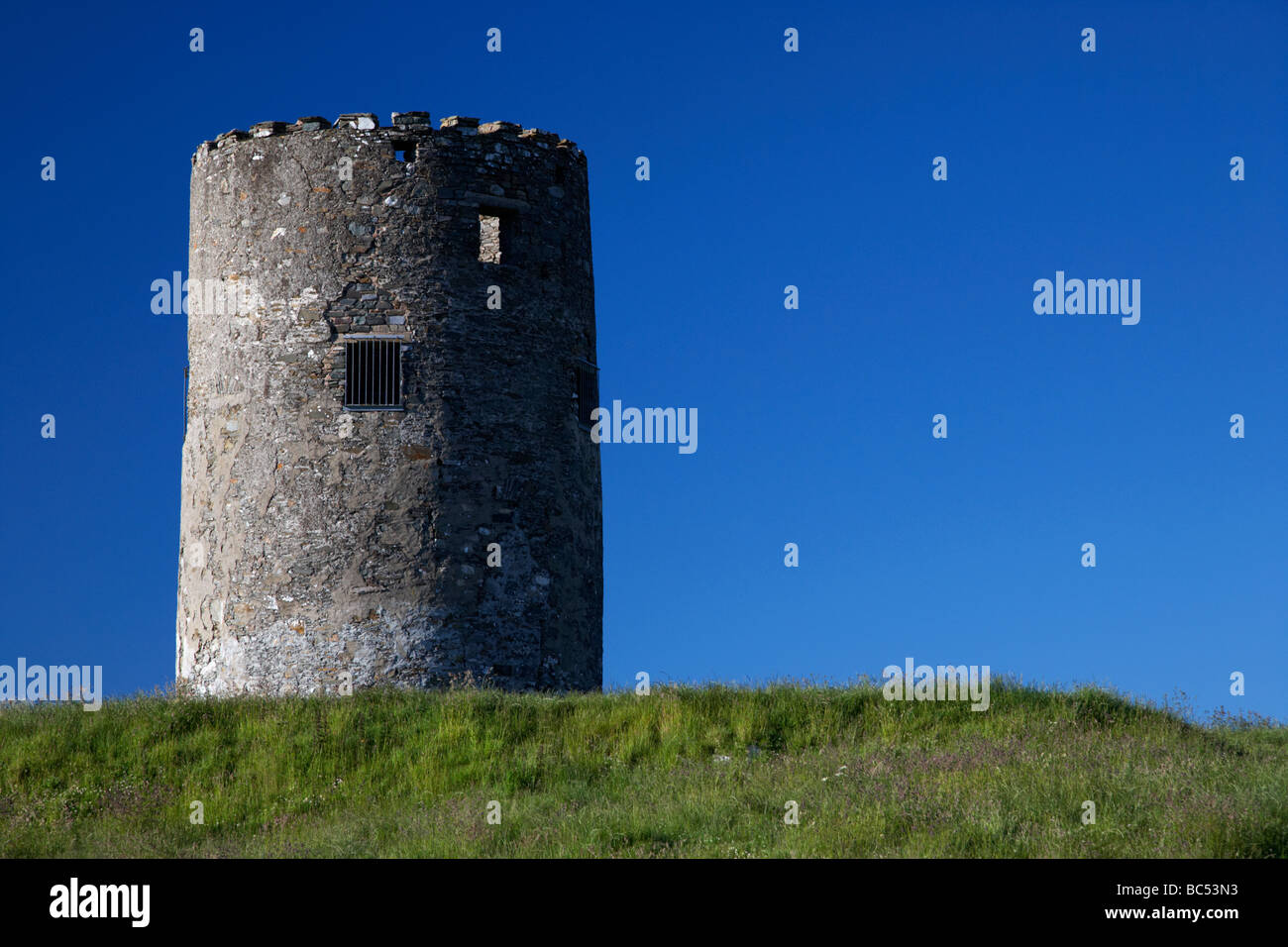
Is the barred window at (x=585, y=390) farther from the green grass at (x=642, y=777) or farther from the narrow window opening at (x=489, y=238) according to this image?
the green grass at (x=642, y=777)

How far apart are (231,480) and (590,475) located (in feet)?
18.1

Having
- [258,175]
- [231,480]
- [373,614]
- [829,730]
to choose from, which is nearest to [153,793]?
[373,614]

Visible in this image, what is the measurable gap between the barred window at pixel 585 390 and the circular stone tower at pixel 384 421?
0.33ft

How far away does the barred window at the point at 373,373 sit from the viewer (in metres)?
21.8

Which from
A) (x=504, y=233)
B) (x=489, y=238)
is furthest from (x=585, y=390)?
(x=489, y=238)

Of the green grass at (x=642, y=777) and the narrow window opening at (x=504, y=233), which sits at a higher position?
the narrow window opening at (x=504, y=233)

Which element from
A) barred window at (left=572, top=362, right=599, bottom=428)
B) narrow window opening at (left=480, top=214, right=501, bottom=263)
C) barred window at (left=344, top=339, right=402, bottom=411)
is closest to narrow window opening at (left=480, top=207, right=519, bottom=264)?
narrow window opening at (left=480, top=214, right=501, bottom=263)

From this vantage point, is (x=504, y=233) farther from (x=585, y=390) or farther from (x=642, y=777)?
(x=642, y=777)

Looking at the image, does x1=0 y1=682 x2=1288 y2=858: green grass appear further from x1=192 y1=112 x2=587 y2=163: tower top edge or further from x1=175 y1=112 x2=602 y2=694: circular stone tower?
x1=192 y1=112 x2=587 y2=163: tower top edge

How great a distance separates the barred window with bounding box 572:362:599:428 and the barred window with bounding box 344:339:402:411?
2841mm

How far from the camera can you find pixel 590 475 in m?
23.6

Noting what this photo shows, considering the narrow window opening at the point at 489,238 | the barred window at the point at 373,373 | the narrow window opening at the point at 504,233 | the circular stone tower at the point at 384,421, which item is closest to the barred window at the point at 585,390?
the circular stone tower at the point at 384,421
